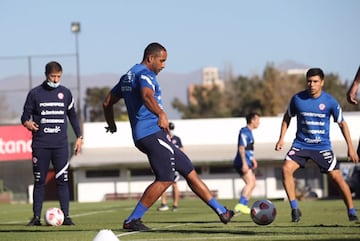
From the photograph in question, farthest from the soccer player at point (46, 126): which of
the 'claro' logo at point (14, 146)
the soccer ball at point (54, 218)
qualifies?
the 'claro' logo at point (14, 146)

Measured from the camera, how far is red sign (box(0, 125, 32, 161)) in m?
49.7

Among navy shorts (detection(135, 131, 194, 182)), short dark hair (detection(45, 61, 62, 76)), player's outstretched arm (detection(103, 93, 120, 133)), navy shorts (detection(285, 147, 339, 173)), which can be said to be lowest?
navy shorts (detection(285, 147, 339, 173))

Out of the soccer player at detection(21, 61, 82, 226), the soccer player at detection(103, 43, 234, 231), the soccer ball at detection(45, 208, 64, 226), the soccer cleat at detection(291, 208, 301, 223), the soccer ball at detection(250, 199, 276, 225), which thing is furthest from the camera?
the soccer player at detection(21, 61, 82, 226)

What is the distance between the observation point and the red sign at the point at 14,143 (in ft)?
163

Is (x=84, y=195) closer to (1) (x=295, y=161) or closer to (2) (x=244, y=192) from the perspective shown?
(2) (x=244, y=192)

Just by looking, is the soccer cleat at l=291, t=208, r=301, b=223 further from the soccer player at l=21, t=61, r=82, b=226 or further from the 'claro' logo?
the 'claro' logo

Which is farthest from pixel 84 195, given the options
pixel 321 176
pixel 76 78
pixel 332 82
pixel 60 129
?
pixel 332 82

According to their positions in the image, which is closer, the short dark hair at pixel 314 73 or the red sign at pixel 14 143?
the short dark hair at pixel 314 73

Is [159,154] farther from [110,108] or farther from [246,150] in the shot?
[246,150]

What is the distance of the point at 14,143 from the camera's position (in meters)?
50.2

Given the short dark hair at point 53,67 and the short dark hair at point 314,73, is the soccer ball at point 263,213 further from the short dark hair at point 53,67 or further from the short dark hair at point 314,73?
the short dark hair at point 53,67

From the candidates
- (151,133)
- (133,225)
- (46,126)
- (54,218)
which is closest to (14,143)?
(46,126)

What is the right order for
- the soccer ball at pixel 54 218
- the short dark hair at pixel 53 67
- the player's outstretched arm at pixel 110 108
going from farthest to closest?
the short dark hair at pixel 53 67 → the soccer ball at pixel 54 218 → the player's outstretched arm at pixel 110 108

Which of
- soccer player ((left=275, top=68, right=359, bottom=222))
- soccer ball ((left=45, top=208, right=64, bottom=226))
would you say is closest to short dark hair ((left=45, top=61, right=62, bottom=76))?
soccer ball ((left=45, top=208, right=64, bottom=226))
